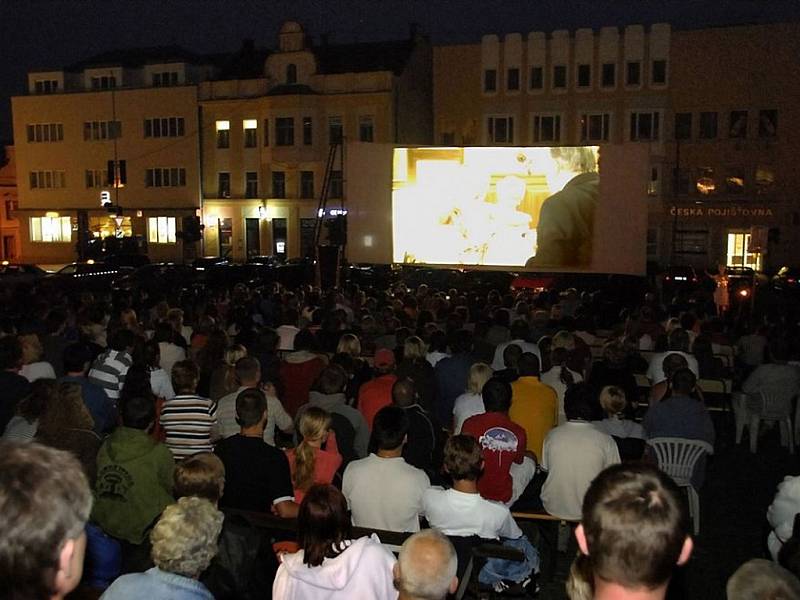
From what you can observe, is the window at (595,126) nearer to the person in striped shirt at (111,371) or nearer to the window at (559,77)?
the window at (559,77)

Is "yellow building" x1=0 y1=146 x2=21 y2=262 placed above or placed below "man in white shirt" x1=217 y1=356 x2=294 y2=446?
above

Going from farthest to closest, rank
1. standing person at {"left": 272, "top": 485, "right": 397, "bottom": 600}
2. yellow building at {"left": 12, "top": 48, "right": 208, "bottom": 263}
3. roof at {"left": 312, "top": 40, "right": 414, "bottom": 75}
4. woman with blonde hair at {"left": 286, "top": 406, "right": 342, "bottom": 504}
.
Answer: yellow building at {"left": 12, "top": 48, "right": 208, "bottom": 263} < roof at {"left": 312, "top": 40, "right": 414, "bottom": 75} < woman with blonde hair at {"left": 286, "top": 406, "right": 342, "bottom": 504} < standing person at {"left": 272, "top": 485, "right": 397, "bottom": 600}

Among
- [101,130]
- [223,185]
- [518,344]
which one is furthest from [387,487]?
[101,130]

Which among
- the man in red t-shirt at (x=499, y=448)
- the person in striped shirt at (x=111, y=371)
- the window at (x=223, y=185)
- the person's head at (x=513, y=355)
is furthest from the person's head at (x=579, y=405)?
the window at (x=223, y=185)

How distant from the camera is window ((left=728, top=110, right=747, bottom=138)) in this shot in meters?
36.1

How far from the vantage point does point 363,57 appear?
39.1 meters

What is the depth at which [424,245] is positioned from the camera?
20375mm

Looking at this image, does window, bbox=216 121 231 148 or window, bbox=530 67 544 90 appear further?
window, bbox=216 121 231 148

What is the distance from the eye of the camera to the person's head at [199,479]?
369cm

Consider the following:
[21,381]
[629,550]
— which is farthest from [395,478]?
[21,381]

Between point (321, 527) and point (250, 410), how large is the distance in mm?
1470

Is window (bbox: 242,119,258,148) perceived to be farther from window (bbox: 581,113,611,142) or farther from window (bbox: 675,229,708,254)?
window (bbox: 675,229,708,254)

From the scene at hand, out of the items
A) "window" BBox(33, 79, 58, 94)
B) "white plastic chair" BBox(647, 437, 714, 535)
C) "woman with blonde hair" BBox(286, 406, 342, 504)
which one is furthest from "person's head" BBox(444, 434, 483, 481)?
"window" BBox(33, 79, 58, 94)

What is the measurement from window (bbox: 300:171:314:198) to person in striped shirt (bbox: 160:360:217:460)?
111 ft
